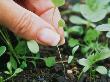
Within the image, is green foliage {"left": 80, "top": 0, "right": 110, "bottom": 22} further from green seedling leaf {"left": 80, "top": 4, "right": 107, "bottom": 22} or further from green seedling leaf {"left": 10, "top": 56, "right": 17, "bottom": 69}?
green seedling leaf {"left": 10, "top": 56, "right": 17, "bottom": 69}

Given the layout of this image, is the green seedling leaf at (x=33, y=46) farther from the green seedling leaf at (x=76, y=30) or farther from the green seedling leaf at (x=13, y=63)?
the green seedling leaf at (x=76, y=30)

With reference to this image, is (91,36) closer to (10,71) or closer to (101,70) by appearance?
(101,70)

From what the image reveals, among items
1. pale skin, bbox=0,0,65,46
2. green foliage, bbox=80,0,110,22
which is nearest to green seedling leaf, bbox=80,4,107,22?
green foliage, bbox=80,0,110,22

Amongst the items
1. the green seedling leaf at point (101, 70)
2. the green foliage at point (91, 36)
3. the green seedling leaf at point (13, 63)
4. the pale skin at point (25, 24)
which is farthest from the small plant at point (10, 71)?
the green foliage at point (91, 36)

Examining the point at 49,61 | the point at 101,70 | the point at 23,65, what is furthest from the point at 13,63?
the point at 101,70

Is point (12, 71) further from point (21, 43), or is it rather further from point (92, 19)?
point (92, 19)

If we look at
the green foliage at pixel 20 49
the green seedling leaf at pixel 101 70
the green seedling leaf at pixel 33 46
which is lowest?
the green seedling leaf at pixel 101 70

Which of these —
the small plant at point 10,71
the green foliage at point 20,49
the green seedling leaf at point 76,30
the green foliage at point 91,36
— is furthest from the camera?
the green seedling leaf at point 76,30

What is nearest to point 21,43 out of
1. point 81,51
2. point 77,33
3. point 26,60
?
point 26,60
